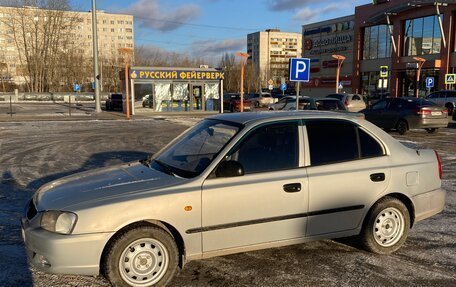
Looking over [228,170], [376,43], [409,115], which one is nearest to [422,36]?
[376,43]

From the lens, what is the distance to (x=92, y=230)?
3523 mm

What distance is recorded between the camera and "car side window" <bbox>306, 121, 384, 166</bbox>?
14.5ft

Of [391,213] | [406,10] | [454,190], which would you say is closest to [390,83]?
[406,10]

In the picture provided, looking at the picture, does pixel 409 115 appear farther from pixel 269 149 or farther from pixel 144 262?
pixel 144 262

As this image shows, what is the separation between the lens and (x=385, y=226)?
4.68 m

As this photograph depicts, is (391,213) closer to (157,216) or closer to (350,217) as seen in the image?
(350,217)

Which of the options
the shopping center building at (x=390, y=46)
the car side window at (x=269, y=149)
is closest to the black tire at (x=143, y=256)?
the car side window at (x=269, y=149)

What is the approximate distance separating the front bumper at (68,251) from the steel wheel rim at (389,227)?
2.88m

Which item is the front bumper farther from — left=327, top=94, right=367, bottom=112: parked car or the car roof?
left=327, top=94, right=367, bottom=112: parked car

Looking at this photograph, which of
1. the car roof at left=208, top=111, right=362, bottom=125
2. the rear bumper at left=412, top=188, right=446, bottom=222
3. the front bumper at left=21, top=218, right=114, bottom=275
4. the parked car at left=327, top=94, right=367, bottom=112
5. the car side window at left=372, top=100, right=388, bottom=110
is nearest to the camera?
the front bumper at left=21, top=218, right=114, bottom=275

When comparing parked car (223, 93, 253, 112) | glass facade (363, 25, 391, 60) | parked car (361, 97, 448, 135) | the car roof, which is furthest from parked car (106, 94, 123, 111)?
the car roof

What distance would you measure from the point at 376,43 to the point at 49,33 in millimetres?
44554

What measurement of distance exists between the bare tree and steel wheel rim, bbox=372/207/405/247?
196 feet

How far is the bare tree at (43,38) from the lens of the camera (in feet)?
187
